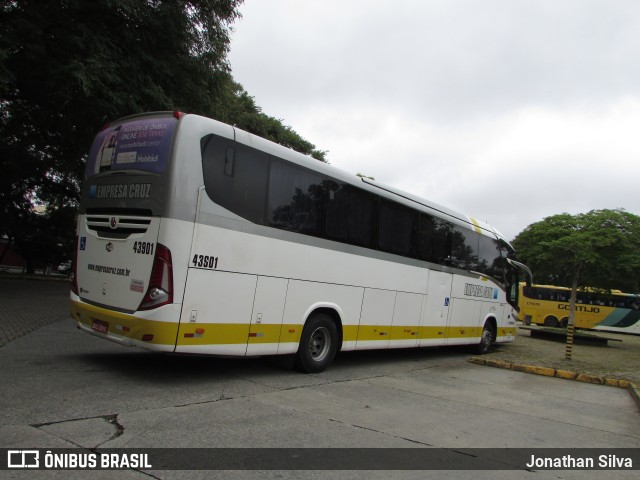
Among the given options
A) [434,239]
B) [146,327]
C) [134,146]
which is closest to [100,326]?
[146,327]

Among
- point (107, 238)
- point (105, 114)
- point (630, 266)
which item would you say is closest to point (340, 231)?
point (107, 238)

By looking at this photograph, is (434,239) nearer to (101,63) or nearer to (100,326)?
(100,326)

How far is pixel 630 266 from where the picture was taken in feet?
59.3

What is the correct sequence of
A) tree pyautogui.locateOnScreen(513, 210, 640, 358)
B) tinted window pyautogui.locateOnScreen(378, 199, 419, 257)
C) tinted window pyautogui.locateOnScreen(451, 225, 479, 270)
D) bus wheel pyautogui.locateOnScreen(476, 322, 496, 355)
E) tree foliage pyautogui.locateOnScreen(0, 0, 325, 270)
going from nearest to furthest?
tinted window pyautogui.locateOnScreen(378, 199, 419, 257) < tree foliage pyautogui.locateOnScreen(0, 0, 325, 270) < tinted window pyautogui.locateOnScreen(451, 225, 479, 270) < bus wheel pyautogui.locateOnScreen(476, 322, 496, 355) < tree pyautogui.locateOnScreen(513, 210, 640, 358)

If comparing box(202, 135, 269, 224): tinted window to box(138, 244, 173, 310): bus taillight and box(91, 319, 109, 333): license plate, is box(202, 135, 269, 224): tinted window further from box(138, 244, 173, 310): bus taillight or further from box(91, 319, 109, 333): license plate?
box(91, 319, 109, 333): license plate

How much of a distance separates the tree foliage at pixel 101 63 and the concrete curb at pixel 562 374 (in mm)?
10157

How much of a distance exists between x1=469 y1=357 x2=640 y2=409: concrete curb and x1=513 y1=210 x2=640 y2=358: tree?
27.4 ft

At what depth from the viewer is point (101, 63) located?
10.8 m

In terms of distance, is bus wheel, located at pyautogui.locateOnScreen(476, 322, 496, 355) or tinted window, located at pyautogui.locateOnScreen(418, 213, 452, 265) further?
bus wheel, located at pyautogui.locateOnScreen(476, 322, 496, 355)

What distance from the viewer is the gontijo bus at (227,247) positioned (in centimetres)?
596

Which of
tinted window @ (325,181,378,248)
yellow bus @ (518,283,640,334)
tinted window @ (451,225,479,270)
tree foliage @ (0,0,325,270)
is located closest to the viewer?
tinted window @ (325,181,378,248)

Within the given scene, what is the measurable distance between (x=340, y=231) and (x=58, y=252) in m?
28.7

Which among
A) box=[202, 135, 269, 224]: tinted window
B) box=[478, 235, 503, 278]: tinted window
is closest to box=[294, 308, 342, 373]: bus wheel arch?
box=[202, 135, 269, 224]: tinted window

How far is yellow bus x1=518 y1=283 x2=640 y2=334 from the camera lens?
1280 inches
